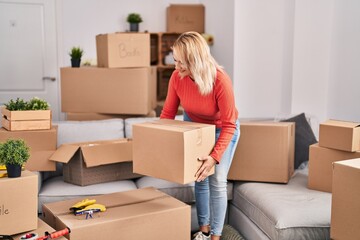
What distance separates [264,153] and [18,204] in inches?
57.3

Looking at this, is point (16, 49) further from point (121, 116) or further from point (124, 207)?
point (124, 207)

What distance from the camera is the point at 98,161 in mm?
2541

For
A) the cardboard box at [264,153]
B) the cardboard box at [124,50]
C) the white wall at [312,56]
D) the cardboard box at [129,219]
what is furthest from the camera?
the white wall at [312,56]

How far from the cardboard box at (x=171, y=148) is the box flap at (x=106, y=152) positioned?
0.48m

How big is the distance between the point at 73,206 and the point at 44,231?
24cm

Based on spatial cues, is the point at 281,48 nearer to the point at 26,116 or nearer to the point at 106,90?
the point at 106,90

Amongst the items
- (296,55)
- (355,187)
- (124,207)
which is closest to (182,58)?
(124,207)

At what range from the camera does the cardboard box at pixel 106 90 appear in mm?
3068

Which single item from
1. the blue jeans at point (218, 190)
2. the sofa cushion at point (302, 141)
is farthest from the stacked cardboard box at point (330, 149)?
the blue jeans at point (218, 190)

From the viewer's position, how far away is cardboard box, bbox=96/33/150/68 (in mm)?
3032

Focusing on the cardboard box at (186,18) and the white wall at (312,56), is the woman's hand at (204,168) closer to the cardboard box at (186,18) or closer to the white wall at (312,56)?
the white wall at (312,56)

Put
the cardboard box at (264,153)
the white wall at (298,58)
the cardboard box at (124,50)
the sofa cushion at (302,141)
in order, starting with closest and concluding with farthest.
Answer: the cardboard box at (264,153)
the sofa cushion at (302,141)
the cardboard box at (124,50)
the white wall at (298,58)

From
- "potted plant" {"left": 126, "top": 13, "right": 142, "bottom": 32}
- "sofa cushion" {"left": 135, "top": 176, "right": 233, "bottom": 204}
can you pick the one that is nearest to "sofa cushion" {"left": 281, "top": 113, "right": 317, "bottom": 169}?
"sofa cushion" {"left": 135, "top": 176, "right": 233, "bottom": 204}

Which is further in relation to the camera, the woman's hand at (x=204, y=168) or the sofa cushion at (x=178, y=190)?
the sofa cushion at (x=178, y=190)
